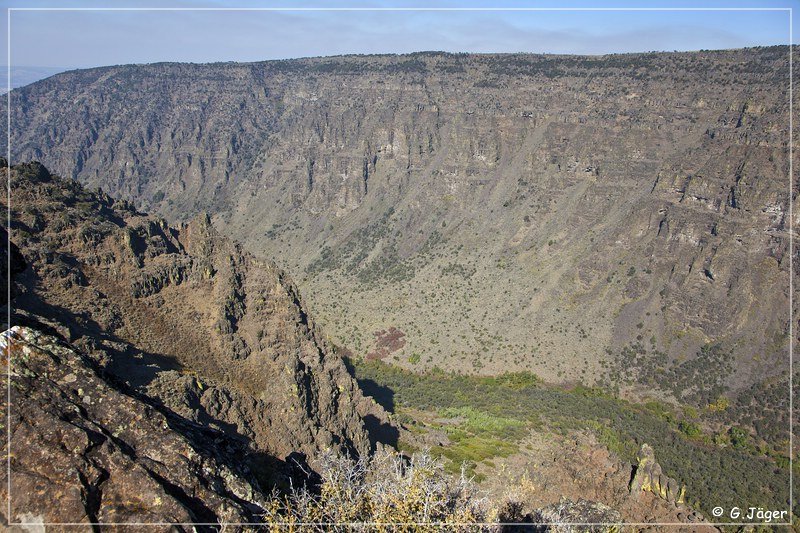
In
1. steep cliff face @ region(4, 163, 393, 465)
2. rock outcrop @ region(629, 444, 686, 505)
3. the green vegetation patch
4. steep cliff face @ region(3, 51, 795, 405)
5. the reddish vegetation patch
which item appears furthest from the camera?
the reddish vegetation patch

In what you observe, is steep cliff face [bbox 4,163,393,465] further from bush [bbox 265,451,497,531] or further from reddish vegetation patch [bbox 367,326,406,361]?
reddish vegetation patch [bbox 367,326,406,361]

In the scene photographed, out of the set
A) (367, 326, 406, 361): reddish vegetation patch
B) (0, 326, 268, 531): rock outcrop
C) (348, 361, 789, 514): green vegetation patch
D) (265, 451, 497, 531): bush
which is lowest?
(348, 361, 789, 514): green vegetation patch

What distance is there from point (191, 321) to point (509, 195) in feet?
284

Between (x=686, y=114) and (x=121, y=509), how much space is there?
108m

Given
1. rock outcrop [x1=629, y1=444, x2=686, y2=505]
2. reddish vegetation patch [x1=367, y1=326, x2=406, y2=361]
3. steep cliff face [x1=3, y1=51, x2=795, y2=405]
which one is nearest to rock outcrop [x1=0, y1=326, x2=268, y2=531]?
rock outcrop [x1=629, y1=444, x2=686, y2=505]

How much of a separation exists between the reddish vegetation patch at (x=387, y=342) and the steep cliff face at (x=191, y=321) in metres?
38.9

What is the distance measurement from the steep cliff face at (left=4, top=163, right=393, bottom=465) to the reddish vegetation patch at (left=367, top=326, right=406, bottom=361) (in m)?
38.9

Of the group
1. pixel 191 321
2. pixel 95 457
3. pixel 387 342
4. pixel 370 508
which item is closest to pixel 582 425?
pixel 387 342

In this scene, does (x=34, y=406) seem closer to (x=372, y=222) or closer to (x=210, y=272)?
(x=210, y=272)

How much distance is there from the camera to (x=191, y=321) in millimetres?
34000

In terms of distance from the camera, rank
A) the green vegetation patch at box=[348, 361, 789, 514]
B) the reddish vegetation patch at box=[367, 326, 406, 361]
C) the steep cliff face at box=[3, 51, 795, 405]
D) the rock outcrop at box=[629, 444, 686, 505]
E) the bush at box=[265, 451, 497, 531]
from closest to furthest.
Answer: the bush at box=[265, 451, 497, 531], the rock outcrop at box=[629, 444, 686, 505], the green vegetation patch at box=[348, 361, 789, 514], the steep cliff face at box=[3, 51, 795, 405], the reddish vegetation patch at box=[367, 326, 406, 361]

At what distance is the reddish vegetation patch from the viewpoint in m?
82.3

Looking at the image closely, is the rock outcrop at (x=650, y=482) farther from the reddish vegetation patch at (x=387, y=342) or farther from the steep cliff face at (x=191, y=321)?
the reddish vegetation patch at (x=387, y=342)

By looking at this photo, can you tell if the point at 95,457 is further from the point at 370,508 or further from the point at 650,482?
the point at 650,482
